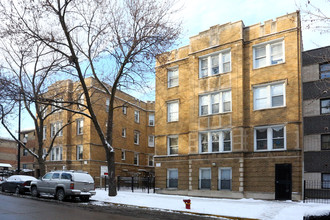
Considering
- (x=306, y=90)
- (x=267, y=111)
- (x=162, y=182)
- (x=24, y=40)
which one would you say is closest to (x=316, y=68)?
(x=306, y=90)

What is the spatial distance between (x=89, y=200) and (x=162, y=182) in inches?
326

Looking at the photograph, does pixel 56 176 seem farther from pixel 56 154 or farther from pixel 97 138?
pixel 56 154

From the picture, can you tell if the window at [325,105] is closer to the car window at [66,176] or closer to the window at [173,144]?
the window at [173,144]

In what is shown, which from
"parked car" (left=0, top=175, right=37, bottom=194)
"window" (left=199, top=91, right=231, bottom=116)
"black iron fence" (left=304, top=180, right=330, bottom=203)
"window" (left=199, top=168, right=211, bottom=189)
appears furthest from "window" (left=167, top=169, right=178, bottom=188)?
"parked car" (left=0, top=175, right=37, bottom=194)

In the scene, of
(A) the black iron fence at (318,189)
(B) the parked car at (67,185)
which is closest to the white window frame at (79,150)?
(B) the parked car at (67,185)

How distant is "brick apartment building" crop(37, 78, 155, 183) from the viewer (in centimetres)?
3678

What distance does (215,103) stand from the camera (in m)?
25.0

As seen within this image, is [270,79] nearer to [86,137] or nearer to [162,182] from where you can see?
[162,182]

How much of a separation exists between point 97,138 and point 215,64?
1812cm

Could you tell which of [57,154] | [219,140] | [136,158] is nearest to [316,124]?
[219,140]

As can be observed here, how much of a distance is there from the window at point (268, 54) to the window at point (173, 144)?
340 inches

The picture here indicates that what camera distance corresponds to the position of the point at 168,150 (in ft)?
91.2

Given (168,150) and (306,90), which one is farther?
(168,150)

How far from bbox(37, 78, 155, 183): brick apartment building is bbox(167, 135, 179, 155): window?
9.77 meters
